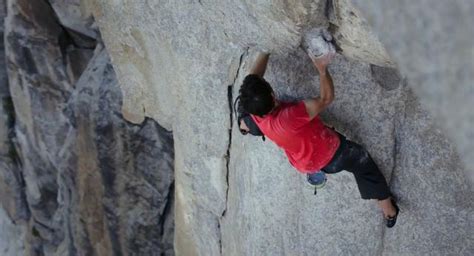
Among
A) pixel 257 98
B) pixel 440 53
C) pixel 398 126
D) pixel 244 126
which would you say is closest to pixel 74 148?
pixel 244 126

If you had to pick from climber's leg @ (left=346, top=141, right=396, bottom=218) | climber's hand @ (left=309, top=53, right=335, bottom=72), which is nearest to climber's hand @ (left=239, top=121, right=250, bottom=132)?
climber's leg @ (left=346, top=141, right=396, bottom=218)

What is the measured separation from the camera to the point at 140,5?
19.6 feet

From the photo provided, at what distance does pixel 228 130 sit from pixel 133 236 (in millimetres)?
4013

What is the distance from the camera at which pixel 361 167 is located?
4.15m

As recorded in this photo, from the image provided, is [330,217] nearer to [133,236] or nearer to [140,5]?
[140,5]

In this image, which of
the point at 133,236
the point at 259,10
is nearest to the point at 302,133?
the point at 259,10

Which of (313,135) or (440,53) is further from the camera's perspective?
(313,135)

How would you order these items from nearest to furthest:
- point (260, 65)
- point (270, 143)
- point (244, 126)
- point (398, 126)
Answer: point (398, 126) < point (260, 65) < point (244, 126) < point (270, 143)

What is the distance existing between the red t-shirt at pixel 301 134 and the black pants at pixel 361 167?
5 cm

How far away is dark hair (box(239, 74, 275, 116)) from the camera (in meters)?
3.87

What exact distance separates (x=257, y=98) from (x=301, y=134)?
359 mm

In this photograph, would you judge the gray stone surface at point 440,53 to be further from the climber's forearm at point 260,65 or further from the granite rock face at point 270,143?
the climber's forearm at point 260,65

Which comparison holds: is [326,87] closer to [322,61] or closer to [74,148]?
[322,61]

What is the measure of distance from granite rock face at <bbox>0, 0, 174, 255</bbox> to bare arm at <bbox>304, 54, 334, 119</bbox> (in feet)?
12.9
